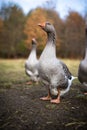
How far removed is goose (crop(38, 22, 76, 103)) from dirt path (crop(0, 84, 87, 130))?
31cm

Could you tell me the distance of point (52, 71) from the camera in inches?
249

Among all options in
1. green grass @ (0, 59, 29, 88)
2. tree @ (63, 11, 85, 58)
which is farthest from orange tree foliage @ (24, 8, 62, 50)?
green grass @ (0, 59, 29, 88)

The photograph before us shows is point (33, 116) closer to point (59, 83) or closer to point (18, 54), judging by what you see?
point (59, 83)

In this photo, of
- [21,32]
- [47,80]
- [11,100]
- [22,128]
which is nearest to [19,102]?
[11,100]

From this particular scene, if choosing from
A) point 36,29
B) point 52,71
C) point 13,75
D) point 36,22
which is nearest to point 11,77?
point 13,75

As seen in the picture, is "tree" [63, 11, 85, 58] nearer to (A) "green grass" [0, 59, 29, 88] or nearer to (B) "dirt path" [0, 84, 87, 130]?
(A) "green grass" [0, 59, 29, 88]

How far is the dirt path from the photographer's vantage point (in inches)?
195

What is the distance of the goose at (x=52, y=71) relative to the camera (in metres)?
6.34

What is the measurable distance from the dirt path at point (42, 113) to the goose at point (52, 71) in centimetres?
31

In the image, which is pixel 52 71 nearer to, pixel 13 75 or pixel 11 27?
pixel 13 75

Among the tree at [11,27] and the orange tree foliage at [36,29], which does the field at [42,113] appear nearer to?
the orange tree foliage at [36,29]

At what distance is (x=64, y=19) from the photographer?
122 feet

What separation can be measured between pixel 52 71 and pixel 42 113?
107cm

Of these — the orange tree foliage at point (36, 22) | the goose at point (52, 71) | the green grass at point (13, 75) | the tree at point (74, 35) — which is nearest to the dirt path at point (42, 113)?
the goose at point (52, 71)
